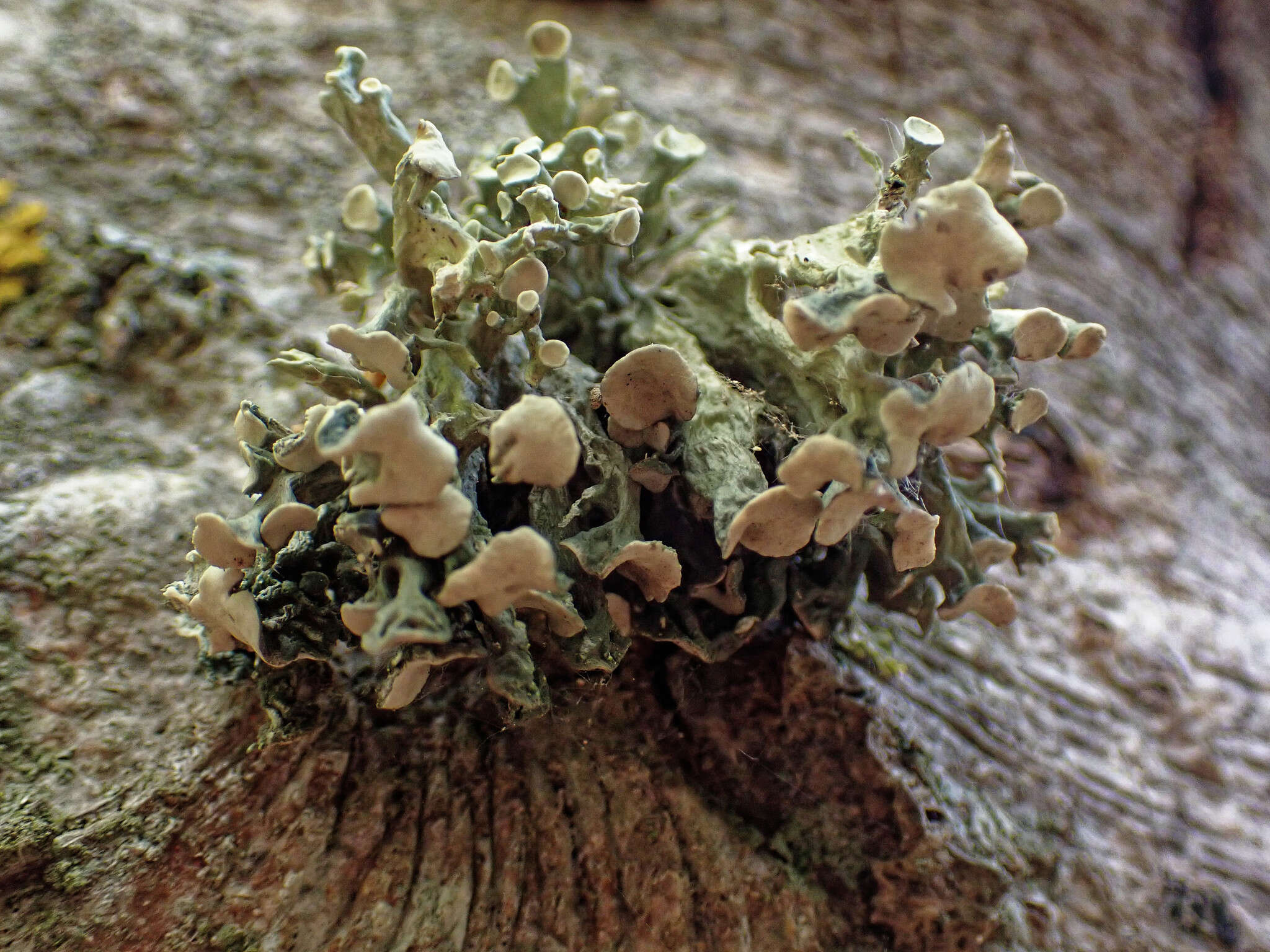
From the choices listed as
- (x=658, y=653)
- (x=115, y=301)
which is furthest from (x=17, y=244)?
(x=658, y=653)

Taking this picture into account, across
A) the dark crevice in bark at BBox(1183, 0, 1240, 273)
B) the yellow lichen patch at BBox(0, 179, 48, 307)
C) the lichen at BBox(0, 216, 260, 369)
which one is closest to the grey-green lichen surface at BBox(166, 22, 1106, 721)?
the lichen at BBox(0, 216, 260, 369)

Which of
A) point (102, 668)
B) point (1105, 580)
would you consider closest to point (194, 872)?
point (102, 668)

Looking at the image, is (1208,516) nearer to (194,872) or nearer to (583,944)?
(583,944)

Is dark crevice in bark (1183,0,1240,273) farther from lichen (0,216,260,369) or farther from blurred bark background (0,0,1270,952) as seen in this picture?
lichen (0,216,260,369)

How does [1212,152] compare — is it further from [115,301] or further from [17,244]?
[17,244]

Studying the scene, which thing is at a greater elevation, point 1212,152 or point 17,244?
point 1212,152

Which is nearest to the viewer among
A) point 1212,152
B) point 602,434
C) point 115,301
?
point 602,434
